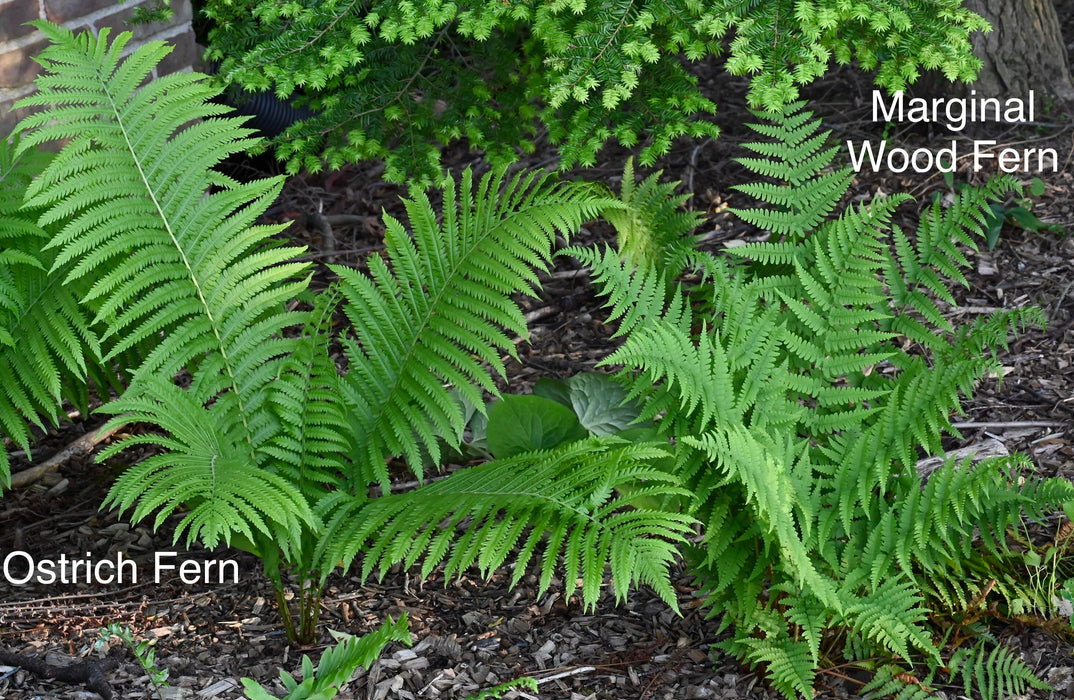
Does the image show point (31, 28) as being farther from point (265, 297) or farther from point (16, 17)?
point (265, 297)

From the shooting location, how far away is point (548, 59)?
2.74 m

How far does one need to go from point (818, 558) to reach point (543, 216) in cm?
101

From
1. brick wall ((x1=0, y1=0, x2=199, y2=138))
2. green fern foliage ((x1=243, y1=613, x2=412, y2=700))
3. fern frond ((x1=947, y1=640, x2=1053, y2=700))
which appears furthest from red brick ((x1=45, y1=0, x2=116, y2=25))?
fern frond ((x1=947, y1=640, x2=1053, y2=700))

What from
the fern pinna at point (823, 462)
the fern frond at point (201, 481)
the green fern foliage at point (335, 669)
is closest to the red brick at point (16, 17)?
the fern frond at point (201, 481)

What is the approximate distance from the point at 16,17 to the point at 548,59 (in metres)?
1.64

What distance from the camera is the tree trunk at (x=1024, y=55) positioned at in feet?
13.5

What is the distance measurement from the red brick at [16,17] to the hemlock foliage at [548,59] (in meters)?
0.53

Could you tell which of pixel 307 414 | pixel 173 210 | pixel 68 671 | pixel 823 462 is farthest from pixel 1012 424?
pixel 68 671

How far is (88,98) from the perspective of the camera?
254 centimetres

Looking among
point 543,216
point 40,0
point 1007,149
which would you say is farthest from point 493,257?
point 1007,149

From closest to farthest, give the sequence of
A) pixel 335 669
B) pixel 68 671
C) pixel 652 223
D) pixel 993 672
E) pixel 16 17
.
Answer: pixel 335 669 < pixel 993 672 < pixel 68 671 < pixel 652 223 < pixel 16 17

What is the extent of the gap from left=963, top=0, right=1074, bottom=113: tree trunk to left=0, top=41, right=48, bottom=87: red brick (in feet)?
10.9

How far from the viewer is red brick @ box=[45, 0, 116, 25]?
128 inches

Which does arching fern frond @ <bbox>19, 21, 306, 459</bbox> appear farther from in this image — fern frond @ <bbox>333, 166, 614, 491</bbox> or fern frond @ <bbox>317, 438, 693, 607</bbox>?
fern frond @ <bbox>317, 438, 693, 607</bbox>
